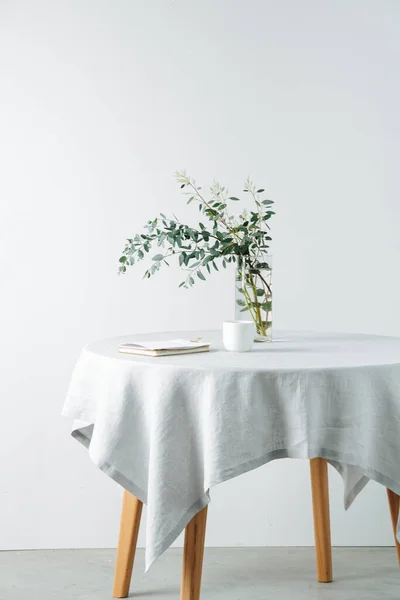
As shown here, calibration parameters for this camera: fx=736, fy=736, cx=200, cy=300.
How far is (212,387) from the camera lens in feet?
5.22

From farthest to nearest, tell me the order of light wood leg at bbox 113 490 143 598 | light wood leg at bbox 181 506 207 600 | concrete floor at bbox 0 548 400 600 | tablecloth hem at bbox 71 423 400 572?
concrete floor at bbox 0 548 400 600
light wood leg at bbox 113 490 143 598
light wood leg at bbox 181 506 207 600
tablecloth hem at bbox 71 423 400 572

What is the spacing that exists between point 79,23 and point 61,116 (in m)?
0.36

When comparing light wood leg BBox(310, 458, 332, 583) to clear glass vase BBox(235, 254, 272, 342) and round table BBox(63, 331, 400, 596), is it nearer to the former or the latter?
clear glass vase BBox(235, 254, 272, 342)

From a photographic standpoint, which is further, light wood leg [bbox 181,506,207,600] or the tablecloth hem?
light wood leg [bbox 181,506,207,600]

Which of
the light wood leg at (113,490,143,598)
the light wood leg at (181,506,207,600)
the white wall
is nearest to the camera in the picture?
the light wood leg at (181,506,207,600)

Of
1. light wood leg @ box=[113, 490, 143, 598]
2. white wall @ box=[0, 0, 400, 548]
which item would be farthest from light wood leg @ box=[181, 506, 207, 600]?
white wall @ box=[0, 0, 400, 548]

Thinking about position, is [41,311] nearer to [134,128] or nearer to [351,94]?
[134,128]

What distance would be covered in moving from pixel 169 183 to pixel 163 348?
1.19 meters

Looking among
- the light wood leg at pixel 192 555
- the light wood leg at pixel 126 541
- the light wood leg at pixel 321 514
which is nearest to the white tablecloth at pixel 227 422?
the light wood leg at pixel 192 555

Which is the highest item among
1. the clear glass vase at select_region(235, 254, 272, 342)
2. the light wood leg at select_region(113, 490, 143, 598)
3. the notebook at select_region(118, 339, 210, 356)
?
the clear glass vase at select_region(235, 254, 272, 342)

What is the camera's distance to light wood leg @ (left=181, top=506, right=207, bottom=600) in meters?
1.76

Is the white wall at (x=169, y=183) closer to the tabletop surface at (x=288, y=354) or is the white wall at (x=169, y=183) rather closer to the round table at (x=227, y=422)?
the tabletop surface at (x=288, y=354)

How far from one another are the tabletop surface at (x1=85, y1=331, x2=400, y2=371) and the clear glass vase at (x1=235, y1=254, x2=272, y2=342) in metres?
0.06

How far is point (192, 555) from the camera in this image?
177 centimetres
